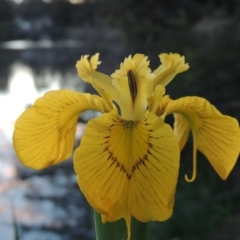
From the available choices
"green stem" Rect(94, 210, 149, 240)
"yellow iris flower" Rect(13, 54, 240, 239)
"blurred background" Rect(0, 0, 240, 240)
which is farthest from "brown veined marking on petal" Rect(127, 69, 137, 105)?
"blurred background" Rect(0, 0, 240, 240)

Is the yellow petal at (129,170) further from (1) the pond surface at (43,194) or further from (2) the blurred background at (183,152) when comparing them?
(2) the blurred background at (183,152)

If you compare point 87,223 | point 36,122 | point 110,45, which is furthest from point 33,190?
point 36,122

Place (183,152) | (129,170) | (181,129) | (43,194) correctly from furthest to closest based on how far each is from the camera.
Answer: (43,194) → (183,152) → (181,129) → (129,170)

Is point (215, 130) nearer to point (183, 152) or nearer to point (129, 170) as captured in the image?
point (129, 170)

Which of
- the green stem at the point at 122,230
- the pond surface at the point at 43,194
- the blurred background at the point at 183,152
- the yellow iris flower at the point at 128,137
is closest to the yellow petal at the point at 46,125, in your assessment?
the yellow iris flower at the point at 128,137

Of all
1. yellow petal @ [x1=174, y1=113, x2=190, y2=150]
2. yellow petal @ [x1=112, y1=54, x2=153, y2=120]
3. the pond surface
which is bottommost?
the pond surface

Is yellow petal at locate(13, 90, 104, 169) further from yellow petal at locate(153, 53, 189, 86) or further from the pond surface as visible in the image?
the pond surface

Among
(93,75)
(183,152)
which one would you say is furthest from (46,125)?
(183,152)
